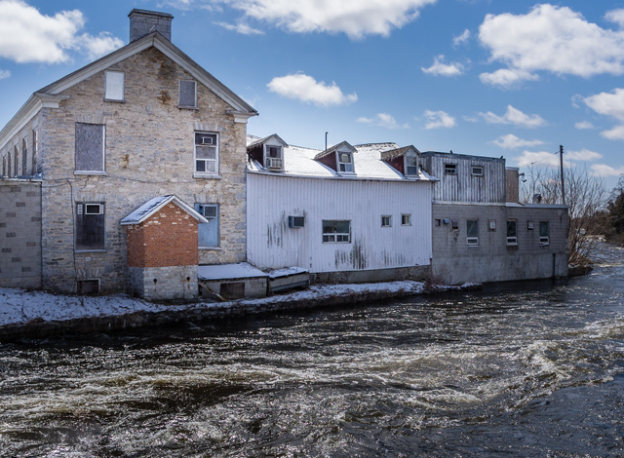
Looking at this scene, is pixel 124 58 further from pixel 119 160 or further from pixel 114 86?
pixel 119 160

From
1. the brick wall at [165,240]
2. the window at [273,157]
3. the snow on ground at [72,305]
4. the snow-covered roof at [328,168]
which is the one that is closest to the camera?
Result: the snow on ground at [72,305]

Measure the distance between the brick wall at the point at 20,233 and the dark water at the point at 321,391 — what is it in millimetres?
4069

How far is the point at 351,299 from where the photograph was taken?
1761 centimetres

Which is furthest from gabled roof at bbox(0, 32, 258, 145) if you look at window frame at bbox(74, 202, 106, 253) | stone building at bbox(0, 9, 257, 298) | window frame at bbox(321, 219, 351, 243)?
window frame at bbox(321, 219, 351, 243)

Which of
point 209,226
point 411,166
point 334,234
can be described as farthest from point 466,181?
point 209,226

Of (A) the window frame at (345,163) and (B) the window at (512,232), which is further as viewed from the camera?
(B) the window at (512,232)

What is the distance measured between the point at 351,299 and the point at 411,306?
87.5 inches

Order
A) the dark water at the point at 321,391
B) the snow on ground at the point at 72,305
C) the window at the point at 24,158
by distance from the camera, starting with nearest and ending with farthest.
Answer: the dark water at the point at 321,391
the snow on ground at the point at 72,305
the window at the point at 24,158

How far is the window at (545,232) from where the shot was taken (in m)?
25.7

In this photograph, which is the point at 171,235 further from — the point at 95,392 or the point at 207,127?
the point at 95,392

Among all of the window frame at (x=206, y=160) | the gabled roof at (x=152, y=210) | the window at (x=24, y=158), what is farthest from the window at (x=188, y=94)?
the window at (x=24, y=158)

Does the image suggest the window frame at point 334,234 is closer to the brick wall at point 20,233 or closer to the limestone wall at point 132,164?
the limestone wall at point 132,164

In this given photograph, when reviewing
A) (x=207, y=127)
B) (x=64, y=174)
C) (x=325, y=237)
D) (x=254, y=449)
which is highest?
(x=207, y=127)

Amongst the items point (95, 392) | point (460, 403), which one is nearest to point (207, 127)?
point (95, 392)
